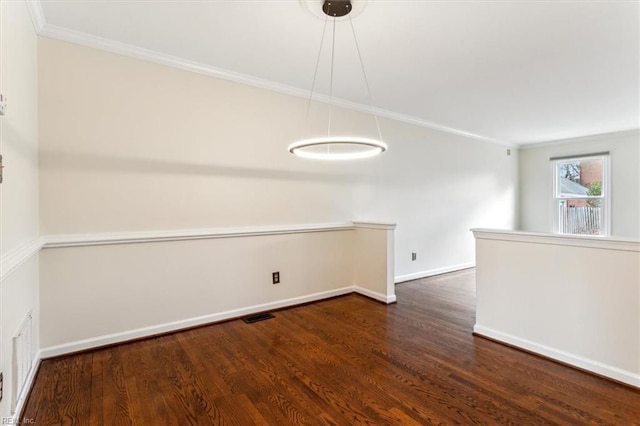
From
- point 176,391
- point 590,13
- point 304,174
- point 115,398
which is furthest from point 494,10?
point 115,398

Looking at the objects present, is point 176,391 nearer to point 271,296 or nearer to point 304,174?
point 271,296

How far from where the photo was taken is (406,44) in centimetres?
244

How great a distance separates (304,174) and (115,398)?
2.50m

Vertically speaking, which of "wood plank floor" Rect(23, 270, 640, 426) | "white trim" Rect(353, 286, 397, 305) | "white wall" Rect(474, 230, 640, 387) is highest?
"white wall" Rect(474, 230, 640, 387)

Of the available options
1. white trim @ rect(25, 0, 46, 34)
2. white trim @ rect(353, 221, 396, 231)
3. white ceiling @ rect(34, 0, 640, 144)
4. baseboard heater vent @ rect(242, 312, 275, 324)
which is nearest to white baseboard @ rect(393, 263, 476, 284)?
white trim @ rect(353, 221, 396, 231)

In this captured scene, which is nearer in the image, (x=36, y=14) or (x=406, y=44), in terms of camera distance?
(x=36, y=14)

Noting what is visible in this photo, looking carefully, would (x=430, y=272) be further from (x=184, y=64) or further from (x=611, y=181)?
(x=184, y=64)

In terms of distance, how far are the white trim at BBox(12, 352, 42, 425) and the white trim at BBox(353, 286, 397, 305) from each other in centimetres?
296

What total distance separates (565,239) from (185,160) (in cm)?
307

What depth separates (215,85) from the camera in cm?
290

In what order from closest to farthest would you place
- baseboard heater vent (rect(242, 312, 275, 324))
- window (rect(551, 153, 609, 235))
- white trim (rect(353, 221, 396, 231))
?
baseboard heater vent (rect(242, 312, 275, 324)) < white trim (rect(353, 221, 396, 231)) < window (rect(551, 153, 609, 235))

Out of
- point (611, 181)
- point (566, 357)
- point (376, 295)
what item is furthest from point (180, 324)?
point (611, 181)

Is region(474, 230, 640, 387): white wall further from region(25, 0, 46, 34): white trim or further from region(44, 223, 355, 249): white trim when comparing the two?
region(25, 0, 46, 34): white trim

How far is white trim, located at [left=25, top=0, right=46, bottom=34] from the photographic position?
6.24 feet
